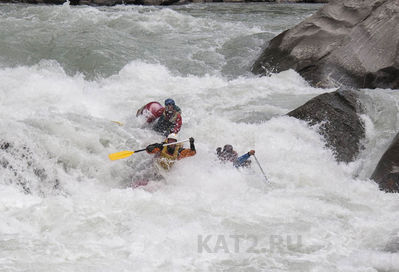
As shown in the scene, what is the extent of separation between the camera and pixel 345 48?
10102mm

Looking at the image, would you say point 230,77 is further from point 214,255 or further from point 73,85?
point 214,255

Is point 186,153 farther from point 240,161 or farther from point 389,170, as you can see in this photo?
point 389,170

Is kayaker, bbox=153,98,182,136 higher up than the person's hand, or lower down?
higher up

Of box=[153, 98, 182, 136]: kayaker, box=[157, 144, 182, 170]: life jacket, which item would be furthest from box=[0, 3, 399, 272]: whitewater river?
box=[153, 98, 182, 136]: kayaker

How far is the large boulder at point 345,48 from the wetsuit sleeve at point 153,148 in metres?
4.39

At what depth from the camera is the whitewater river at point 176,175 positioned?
15.9 feet

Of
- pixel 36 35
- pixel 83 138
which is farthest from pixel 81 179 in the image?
pixel 36 35

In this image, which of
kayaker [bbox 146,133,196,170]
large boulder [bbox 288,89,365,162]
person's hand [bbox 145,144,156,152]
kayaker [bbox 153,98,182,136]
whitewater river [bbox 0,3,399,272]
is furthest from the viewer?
kayaker [bbox 153,98,182,136]

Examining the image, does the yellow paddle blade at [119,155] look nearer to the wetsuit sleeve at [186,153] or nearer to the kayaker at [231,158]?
the wetsuit sleeve at [186,153]

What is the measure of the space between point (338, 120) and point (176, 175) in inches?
102

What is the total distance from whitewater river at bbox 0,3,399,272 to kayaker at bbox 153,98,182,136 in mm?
221

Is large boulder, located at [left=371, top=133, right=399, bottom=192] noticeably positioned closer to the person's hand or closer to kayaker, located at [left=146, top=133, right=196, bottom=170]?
kayaker, located at [left=146, top=133, right=196, bottom=170]

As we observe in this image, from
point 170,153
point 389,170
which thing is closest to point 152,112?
point 170,153

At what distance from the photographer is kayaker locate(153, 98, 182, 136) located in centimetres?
765
